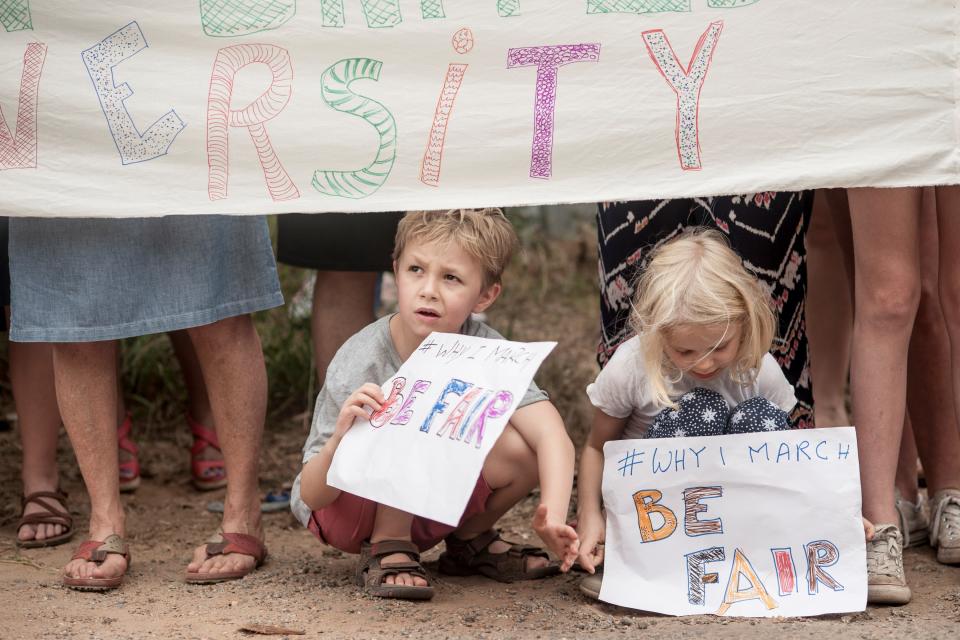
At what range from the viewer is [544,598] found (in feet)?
8.75

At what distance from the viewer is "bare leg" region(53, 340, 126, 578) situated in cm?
282

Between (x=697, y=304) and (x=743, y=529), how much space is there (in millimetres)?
488

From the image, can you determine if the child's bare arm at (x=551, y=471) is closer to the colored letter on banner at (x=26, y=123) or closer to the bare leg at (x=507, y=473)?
the bare leg at (x=507, y=473)

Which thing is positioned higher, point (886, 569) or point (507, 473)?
point (507, 473)

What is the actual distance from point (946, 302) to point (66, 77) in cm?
210

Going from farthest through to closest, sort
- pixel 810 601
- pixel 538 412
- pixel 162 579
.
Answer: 1. pixel 162 579
2. pixel 538 412
3. pixel 810 601

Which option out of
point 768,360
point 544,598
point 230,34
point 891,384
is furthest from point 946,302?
point 230,34

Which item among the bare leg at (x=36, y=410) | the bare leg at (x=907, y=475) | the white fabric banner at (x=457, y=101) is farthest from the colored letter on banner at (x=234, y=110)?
the bare leg at (x=907, y=475)

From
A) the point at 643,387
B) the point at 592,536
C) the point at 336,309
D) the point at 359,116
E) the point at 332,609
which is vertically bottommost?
the point at 332,609

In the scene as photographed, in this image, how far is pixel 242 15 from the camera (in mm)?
2717

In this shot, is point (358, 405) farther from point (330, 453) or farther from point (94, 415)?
point (94, 415)

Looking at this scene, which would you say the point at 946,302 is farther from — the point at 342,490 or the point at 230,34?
the point at 230,34

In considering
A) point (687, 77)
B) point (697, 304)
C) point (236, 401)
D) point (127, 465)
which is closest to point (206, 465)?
point (127, 465)

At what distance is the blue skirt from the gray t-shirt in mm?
351
